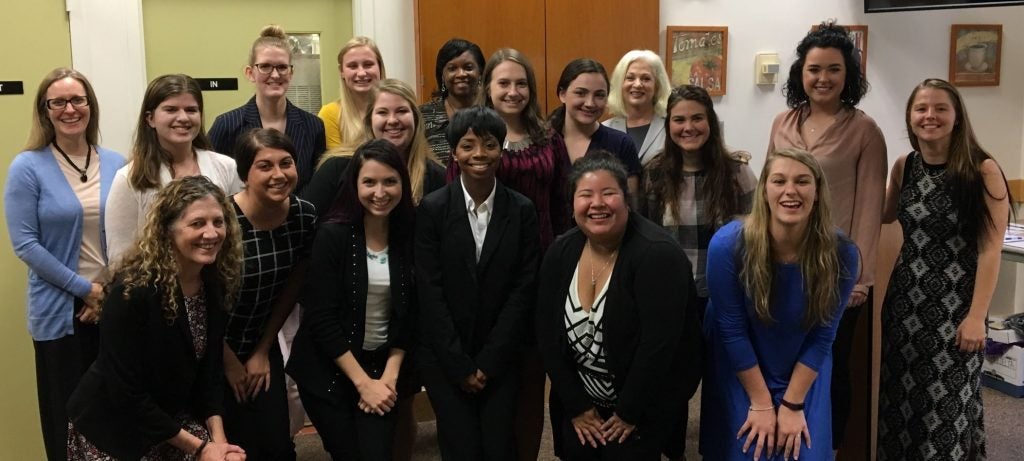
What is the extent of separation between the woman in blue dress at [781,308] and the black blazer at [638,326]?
0.12 m

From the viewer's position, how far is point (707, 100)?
8.61ft

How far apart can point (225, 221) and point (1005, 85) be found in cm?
468

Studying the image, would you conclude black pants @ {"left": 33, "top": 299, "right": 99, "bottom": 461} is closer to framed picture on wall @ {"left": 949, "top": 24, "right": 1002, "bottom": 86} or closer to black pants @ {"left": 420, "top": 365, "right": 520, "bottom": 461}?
black pants @ {"left": 420, "top": 365, "right": 520, "bottom": 461}

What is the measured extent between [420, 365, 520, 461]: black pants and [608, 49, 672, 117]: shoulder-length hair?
131cm

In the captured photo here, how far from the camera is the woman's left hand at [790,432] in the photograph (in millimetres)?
2281

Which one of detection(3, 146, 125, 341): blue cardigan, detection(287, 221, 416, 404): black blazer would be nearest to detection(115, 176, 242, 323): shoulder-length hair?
detection(287, 221, 416, 404): black blazer

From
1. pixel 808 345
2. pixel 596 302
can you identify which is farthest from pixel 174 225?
pixel 808 345

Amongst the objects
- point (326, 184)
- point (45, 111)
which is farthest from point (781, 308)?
point (45, 111)

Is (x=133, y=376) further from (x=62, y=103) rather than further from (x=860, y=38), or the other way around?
(x=860, y=38)

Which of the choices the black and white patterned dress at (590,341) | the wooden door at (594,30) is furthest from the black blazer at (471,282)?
the wooden door at (594,30)

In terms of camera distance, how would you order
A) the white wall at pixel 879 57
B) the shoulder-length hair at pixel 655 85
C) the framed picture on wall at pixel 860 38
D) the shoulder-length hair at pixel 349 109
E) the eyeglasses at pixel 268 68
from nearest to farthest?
the eyeglasses at pixel 268 68, the shoulder-length hair at pixel 349 109, the shoulder-length hair at pixel 655 85, the white wall at pixel 879 57, the framed picture on wall at pixel 860 38

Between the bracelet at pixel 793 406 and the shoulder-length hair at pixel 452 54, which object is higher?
the shoulder-length hair at pixel 452 54

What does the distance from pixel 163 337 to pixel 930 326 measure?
7.43 ft

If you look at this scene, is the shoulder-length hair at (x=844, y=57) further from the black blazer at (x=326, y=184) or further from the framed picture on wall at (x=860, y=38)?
the framed picture on wall at (x=860, y=38)
